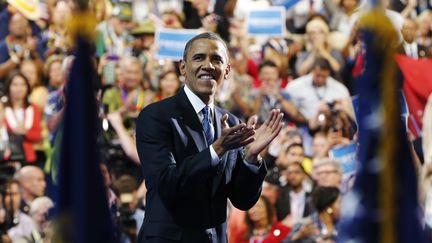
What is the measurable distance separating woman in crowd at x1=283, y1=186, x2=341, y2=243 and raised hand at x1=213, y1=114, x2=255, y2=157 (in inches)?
147

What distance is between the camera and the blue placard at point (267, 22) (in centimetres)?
882

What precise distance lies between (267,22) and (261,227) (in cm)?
194

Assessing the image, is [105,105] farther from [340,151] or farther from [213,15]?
[340,151]

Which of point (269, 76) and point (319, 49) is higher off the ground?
point (319, 49)

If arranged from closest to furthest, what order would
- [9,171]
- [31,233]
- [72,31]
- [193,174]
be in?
1. [72,31]
2. [193,174]
3. [31,233]
4. [9,171]

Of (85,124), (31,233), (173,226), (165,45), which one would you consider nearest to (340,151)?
(165,45)

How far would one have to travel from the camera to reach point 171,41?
8.57 meters

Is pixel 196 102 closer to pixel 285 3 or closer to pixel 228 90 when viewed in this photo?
pixel 228 90

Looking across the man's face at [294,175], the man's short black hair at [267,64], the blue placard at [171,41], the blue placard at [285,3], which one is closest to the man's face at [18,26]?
the blue placard at [171,41]

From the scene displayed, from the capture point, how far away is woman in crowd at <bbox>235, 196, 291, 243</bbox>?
762 cm

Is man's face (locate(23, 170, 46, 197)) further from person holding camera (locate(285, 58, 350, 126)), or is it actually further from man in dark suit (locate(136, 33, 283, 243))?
man in dark suit (locate(136, 33, 283, 243))

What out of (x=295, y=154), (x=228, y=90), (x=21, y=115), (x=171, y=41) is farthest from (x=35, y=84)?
(x=295, y=154)

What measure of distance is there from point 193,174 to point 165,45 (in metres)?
4.78

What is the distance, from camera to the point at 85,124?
2848 mm
